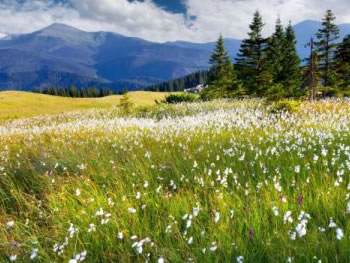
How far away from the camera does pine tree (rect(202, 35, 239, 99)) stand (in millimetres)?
43562

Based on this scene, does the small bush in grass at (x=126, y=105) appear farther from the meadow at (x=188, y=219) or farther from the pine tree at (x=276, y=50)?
the pine tree at (x=276, y=50)

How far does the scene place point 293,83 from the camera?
35.9 m

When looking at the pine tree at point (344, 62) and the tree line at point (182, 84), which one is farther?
the tree line at point (182, 84)

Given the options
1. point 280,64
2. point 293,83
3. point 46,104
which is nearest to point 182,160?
point 293,83

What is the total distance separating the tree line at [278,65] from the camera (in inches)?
1320

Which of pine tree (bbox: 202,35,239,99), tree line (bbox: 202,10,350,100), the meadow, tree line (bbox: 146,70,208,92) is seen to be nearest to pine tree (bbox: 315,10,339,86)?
tree line (bbox: 202,10,350,100)

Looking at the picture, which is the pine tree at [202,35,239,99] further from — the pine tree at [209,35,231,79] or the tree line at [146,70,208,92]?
the tree line at [146,70,208,92]

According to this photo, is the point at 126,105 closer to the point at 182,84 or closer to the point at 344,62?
the point at 344,62

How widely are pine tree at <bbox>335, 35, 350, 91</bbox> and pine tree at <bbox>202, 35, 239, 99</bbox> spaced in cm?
1411

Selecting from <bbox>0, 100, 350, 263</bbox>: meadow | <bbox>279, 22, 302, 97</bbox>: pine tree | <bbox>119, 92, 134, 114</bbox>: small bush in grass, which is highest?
<bbox>279, 22, 302, 97</bbox>: pine tree

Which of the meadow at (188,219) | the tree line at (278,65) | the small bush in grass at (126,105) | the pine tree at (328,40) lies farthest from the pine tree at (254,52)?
the meadow at (188,219)

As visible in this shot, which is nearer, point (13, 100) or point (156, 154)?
point (156, 154)

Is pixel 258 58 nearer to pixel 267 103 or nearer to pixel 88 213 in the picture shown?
pixel 267 103

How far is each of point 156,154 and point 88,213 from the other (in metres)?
2.61
